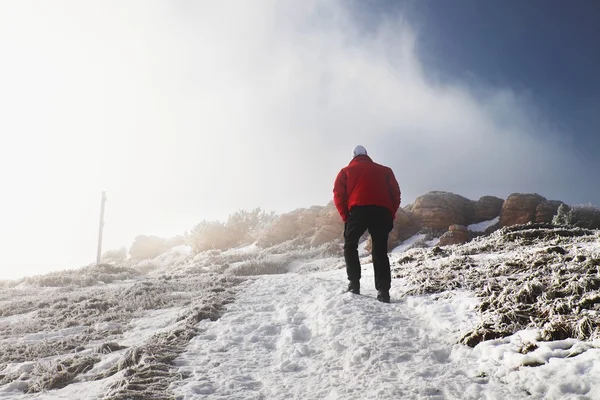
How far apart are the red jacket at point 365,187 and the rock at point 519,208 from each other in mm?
21799

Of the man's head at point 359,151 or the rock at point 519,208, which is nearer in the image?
the man's head at point 359,151

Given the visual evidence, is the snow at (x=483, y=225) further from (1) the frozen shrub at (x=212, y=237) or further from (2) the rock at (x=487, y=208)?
(1) the frozen shrub at (x=212, y=237)

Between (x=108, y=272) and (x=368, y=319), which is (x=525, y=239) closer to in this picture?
(x=368, y=319)

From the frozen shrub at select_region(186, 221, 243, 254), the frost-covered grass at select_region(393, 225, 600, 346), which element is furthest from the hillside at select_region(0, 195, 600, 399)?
the frozen shrub at select_region(186, 221, 243, 254)

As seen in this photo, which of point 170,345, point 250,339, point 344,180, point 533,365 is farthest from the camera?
point 344,180

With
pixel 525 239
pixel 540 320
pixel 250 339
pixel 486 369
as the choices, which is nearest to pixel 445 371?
pixel 486 369

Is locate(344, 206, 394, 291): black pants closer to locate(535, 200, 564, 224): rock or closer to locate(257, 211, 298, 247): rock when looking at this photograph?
locate(535, 200, 564, 224): rock

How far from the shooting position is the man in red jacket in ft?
20.8

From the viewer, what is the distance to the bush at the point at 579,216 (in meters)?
21.9

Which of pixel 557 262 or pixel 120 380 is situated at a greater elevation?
pixel 557 262

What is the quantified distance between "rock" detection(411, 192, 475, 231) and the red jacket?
2051cm

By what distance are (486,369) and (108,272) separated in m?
17.0

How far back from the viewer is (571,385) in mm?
2734

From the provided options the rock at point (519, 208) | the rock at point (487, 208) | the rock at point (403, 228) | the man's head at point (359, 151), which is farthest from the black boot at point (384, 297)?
the rock at point (487, 208)
